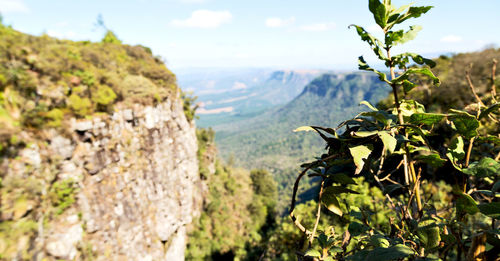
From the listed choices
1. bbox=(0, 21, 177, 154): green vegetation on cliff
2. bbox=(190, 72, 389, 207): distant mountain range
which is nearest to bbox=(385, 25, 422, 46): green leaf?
bbox=(0, 21, 177, 154): green vegetation on cliff

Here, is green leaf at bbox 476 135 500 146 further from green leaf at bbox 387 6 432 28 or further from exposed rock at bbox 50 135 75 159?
exposed rock at bbox 50 135 75 159

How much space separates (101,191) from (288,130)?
104 metres

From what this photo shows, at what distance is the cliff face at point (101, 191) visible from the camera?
8008 mm

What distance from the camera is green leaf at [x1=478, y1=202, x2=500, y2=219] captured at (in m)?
0.76

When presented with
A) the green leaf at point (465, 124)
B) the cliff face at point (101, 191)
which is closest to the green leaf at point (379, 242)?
the green leaf at point (465, 124)

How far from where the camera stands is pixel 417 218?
3.30ft

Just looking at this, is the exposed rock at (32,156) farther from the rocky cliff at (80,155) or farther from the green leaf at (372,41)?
the green leaf at (372,41)

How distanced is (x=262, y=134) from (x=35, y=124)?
13294cm

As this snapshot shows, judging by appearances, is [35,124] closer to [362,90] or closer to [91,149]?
[91,149]

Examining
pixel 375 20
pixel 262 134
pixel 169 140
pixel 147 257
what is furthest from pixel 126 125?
pixel 262 134

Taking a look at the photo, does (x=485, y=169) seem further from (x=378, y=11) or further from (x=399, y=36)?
(x=378, y=11)

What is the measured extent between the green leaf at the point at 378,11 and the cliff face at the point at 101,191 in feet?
34.8

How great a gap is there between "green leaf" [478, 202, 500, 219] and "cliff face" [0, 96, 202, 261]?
10.6 meters

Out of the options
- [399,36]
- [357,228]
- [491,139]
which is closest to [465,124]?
[491,139]
